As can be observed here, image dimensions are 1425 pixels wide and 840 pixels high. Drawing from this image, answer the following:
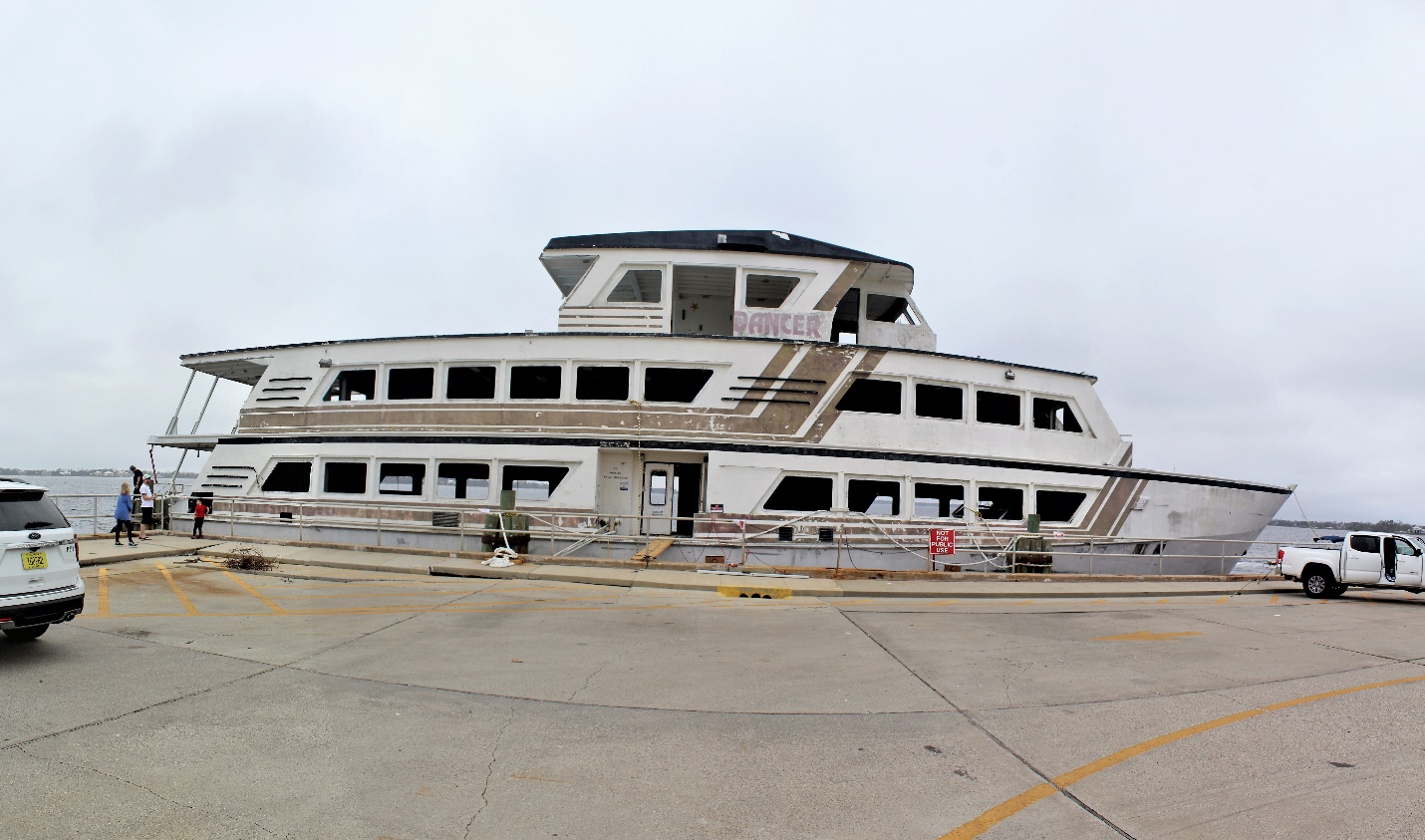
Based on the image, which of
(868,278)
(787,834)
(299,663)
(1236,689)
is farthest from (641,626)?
(868,278)

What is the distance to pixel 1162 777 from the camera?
461 cm

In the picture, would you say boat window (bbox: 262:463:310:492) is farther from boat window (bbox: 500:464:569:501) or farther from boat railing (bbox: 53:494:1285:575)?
boat window (bbox: 500:464:569:501)

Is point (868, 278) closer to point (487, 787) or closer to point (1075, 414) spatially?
point (1075, 414)

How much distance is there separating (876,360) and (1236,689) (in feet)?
34.6

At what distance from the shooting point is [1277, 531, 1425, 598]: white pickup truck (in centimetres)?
1379

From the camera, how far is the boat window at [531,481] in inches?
646

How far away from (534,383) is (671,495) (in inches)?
167

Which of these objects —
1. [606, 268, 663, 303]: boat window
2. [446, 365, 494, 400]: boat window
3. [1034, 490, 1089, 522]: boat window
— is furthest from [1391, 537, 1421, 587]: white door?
[446, 365, 494, 400]: boat window

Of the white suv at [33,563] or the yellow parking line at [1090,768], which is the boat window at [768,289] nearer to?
the yellow parking line at [1090,768]

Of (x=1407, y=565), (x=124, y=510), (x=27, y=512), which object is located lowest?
(x=1407, y=565)

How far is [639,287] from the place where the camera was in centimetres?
1961

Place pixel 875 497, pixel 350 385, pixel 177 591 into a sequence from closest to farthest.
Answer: pixel 177 591
pixel 875 497
pixel 350 385

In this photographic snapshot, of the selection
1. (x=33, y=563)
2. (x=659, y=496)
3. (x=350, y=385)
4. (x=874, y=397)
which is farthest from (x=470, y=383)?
(x=33, y=563)

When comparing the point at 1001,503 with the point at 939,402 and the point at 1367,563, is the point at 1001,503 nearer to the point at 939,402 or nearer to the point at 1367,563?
the point at 939,402
